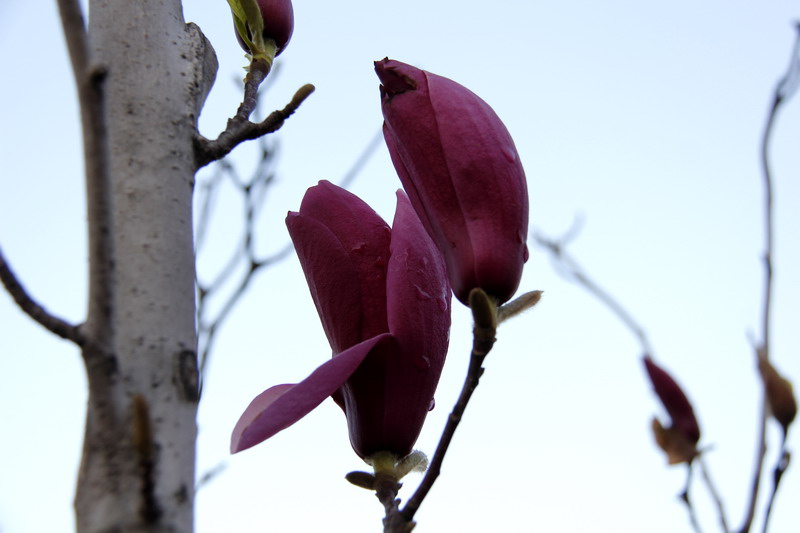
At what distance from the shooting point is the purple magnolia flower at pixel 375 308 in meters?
0.73

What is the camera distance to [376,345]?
0.73 meters

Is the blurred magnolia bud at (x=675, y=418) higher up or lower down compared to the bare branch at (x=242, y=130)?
lower down

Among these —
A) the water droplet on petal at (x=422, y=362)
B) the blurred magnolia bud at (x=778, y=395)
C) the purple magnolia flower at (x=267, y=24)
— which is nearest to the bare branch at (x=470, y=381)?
the water droplet on petal at (x=422, y=362)

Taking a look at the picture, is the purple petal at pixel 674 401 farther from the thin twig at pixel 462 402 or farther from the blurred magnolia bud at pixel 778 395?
the thin twig at pixel 462 402

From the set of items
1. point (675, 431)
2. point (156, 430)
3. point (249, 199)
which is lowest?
point (675, 431)

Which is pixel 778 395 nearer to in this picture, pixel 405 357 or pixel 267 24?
pixel 405 357

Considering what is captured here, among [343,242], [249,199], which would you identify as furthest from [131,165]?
[249,199]

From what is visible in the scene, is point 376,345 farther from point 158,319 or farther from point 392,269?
point 158,319

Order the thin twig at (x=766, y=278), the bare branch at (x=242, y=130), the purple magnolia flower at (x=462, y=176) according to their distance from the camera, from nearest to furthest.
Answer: the thin twig at (x=766, y=278)
the purple magnolia flower at (x=462, y=176)
the bare branch at (x=242, y=130)

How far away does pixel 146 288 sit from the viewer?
2.10ft

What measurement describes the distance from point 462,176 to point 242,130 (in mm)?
230

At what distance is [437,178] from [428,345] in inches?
5.5

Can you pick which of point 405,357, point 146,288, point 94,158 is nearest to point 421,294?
point 405,357

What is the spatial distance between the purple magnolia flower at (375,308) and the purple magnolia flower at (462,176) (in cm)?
5
